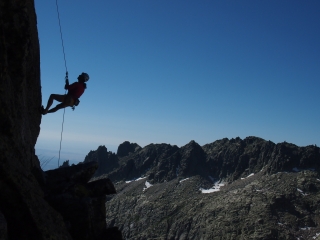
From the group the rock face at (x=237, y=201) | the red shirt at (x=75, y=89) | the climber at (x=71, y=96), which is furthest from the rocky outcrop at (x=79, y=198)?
the rock face at (x=237, y=201)

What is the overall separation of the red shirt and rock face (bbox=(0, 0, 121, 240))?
77.0 inches

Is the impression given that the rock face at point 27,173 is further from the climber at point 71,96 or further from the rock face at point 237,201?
the rock face at point 237,201

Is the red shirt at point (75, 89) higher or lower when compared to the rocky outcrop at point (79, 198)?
higher

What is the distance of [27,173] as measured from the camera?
1470cm

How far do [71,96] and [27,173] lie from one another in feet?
23.1

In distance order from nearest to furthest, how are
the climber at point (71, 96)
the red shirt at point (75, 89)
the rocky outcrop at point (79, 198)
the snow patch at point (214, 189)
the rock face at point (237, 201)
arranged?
the rocky outcrop at point (79, 198) < the climber at point (71, 96) < the red shirt at point (75, 89) < the rock face at point (237, 201) < the snow patch at point (214, 189)

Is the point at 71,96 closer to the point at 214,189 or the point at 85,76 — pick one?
the point at 85,76

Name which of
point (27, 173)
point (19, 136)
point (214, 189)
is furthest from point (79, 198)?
point (214, 189)

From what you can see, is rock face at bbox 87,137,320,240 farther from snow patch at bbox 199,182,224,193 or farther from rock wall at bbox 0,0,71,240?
rock wall at bbox 0,0,71,240

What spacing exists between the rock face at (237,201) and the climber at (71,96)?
116049 mm

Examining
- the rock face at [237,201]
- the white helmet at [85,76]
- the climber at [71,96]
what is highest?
the white helmet at [85,76]

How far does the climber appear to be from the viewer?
1991 centimetres

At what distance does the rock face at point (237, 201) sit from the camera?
129m

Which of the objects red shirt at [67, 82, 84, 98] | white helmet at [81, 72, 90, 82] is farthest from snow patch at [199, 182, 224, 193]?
white helmet at [81, 72, 90, 82]
